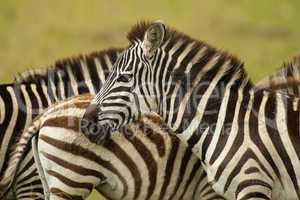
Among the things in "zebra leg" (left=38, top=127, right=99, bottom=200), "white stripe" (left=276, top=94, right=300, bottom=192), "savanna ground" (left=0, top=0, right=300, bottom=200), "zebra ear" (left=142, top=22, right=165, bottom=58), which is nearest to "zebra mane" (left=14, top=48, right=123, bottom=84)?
"zebra leg" (left=38, top=127, right=99, bottom=200)

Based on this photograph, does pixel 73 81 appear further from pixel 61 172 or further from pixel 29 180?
pixel 61 172

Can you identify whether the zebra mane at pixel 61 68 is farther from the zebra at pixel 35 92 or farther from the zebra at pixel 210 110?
the zebra at pixel 210 110

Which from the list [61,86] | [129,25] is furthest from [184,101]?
[129,25]

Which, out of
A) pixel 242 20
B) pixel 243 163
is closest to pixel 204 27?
pixel 242 20

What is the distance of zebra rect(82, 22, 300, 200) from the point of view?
7680 millimetres

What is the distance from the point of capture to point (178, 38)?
8305 mm

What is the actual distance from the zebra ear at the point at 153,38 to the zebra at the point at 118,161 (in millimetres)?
775

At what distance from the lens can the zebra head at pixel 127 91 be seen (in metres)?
7.98

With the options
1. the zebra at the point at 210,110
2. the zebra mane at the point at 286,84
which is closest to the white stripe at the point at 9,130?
the zebra at the point at 210,110

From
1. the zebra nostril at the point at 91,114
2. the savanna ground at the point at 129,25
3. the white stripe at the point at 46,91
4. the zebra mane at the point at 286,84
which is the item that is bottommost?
the zebra nostril at the point at 91,114

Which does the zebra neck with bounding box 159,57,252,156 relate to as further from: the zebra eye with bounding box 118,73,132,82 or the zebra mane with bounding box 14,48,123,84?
the zebra mane with bounding box 14,48,123,84

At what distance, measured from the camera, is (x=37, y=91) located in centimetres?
955

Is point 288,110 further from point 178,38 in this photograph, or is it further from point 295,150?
point 178,38

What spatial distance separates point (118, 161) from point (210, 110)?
104cm
